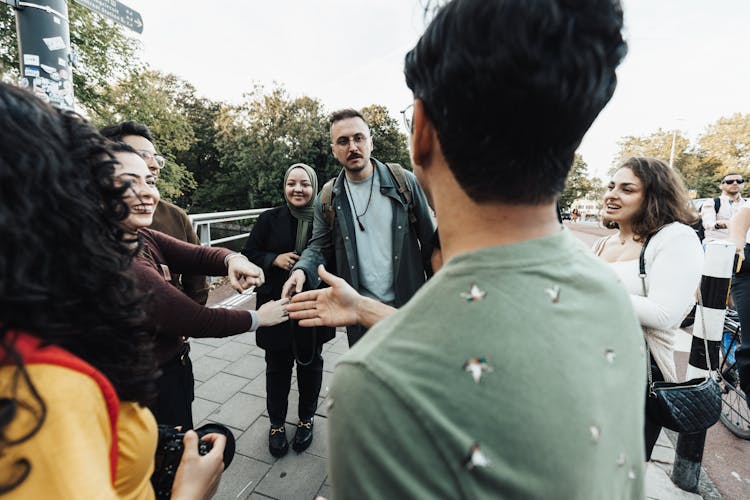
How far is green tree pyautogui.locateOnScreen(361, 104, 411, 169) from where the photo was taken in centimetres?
3025

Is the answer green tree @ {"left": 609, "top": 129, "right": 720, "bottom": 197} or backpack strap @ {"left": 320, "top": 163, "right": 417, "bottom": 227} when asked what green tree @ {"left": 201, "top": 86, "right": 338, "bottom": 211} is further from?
green tree @ {"left": 609, "top": 129, "right": 720, "bottom": 197}

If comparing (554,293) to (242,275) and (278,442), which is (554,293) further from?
(278,442)

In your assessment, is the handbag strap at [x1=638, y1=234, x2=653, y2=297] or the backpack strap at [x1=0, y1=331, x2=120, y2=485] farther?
the handbag strap at [x1=638, y1=234, x2=653, y2=297]

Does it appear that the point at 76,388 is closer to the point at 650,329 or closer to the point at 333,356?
the point at 650,329

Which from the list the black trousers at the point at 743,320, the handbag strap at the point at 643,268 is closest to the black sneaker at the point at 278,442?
the handbag strap at the point at 643,268

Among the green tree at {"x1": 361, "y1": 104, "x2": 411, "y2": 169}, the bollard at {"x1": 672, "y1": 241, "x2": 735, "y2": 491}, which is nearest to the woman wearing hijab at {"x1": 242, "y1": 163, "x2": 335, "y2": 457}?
the bollard at {"x1": 672, "y1": 241, "x2": 735, "y2": 491}

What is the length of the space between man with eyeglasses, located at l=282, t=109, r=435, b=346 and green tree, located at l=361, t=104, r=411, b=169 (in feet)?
91.1

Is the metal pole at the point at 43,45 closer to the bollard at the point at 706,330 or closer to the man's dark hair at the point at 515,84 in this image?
the man's dark hair at the point at 515,84

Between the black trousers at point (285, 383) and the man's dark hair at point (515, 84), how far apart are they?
2.59 m

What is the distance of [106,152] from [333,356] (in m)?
3.93

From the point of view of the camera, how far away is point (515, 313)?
60 cm

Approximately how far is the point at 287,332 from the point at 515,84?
2.62 m

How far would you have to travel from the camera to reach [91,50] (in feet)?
49.6

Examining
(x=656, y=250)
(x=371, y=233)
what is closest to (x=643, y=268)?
(x=656, y=250)
